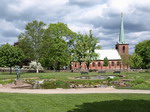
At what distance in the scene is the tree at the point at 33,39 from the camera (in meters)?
55.7

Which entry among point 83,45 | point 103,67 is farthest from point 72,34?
point 103,67

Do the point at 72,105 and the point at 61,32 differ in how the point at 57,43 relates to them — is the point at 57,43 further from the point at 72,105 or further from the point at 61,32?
the point at 72,105

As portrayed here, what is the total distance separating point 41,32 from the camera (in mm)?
56844

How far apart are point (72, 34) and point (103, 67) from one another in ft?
122

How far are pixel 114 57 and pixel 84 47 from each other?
37872 mm

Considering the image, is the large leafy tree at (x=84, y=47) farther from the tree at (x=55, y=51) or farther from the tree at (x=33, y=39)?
the tree at (x=33, y=39)

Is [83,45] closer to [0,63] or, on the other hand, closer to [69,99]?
[0,63]

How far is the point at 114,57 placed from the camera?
9600cm

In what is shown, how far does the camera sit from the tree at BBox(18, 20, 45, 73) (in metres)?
55.7

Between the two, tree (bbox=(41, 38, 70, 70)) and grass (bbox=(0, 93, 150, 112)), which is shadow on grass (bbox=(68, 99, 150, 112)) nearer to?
grass (bbox=(0, 93, 150, 112))

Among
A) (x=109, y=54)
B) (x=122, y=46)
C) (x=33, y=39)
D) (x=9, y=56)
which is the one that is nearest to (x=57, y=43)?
(x=33, y=39)

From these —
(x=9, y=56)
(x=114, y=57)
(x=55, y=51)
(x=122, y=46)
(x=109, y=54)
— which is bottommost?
(x=9, y=56)

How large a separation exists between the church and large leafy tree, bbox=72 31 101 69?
28.9 meters

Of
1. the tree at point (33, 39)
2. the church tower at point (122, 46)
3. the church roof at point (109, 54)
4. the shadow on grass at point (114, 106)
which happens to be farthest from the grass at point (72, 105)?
the church tower at point (122, 46)
